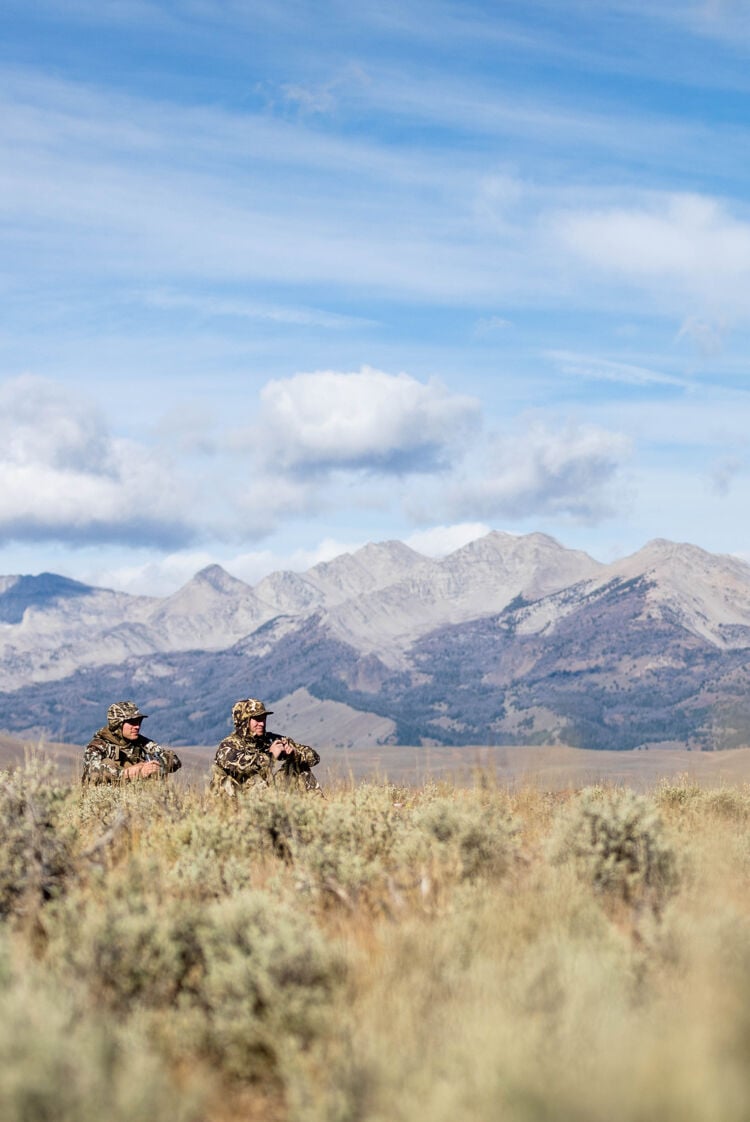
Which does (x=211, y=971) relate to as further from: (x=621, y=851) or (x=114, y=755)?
(x=114, y=755)

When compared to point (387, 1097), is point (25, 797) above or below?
above

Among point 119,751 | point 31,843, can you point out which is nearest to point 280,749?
point 119,751

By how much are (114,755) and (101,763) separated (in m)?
0.21

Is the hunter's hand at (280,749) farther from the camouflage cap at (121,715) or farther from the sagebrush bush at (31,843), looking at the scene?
the sagebrush bush at (31,843)

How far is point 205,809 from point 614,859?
17.3 feet

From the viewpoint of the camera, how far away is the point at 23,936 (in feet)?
19.6

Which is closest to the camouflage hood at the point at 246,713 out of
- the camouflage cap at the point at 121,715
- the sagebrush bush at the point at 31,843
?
the camouflage cap at the point at 121,715

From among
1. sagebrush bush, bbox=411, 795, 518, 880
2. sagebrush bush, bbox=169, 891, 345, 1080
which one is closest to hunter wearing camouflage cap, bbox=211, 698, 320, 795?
sagebrush bush, bbox=411, 795, 518, 880

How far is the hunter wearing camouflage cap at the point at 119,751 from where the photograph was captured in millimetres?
14227

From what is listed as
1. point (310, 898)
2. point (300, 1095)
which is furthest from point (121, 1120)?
point (310, 898)

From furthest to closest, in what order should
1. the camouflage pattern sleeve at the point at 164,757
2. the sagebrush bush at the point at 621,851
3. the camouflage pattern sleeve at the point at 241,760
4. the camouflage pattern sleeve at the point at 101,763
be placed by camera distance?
1. the camouflage pattern sleeve at the point at 101,763
2. the camouflage pattern sleeve at the point at 164,757
3. the camouflage pattern sleeve at the point at 241,760
4. the sagebrush bush at the point at 621,851

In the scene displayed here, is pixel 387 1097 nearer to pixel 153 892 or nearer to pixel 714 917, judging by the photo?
pixel 714 917

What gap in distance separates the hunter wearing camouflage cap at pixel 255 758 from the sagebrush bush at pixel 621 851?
5512 mm

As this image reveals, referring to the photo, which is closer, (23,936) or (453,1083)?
(453,1083)
